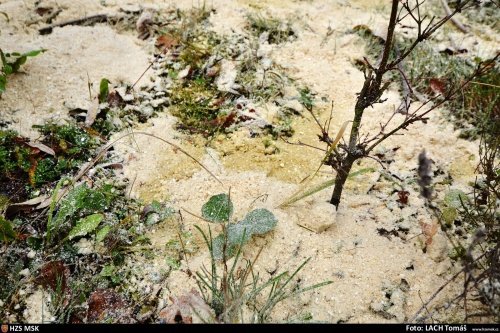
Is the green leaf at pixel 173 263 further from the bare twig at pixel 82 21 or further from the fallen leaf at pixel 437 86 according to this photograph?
the bare twig at pixel 82 21

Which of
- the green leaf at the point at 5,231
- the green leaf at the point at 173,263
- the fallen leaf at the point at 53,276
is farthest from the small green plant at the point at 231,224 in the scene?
the green leaf at the point at 5,231

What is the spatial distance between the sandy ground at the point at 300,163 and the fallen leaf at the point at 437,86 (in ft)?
0.90

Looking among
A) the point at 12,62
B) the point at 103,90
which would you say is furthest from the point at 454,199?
the point at 12,62

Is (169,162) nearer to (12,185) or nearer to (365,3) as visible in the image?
(12,185)

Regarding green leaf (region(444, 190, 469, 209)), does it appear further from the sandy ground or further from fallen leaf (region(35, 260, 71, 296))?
fallen leaf (region(35, 260, 71, 296))

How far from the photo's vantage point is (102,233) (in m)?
2.03

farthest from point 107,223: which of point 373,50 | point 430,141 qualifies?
point 373,50

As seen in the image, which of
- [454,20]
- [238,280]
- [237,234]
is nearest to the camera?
[238,280]

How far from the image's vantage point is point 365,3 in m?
3.90

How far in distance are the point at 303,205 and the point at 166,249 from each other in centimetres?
80

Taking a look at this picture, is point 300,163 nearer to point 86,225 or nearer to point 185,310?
point 185,310

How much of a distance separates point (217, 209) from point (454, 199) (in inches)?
54.2

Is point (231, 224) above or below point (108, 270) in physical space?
above

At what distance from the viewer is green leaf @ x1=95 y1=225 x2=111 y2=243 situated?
201 centimetres
